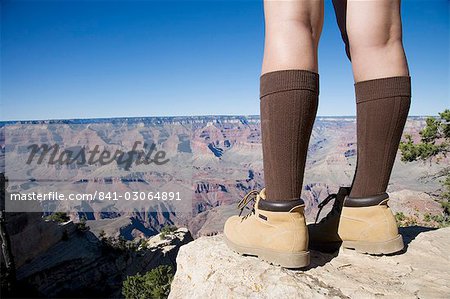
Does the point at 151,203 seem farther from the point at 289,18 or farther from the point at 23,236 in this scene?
the point at 289,18

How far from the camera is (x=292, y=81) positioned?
1.02 metres

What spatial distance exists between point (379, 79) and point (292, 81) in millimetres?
393

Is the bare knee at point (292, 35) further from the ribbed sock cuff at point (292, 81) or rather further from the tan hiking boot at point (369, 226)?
the tan hiking boot at point (369, 226)

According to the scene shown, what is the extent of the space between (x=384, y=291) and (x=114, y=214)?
10633 cm

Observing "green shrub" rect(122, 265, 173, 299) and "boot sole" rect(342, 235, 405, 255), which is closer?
"boot sole" rect(342, 235, 405, 255)

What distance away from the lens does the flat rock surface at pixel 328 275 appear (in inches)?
37.4

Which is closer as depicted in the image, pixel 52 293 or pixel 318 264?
pixel 318 264

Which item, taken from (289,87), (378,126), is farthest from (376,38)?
(289,87)

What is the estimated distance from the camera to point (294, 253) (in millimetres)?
1082

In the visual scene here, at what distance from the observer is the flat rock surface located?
950mm

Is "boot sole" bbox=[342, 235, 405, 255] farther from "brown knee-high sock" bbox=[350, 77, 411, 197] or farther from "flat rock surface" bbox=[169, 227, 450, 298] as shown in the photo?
"brown knee-high sock" bbox=[350, 77, 411, 197]

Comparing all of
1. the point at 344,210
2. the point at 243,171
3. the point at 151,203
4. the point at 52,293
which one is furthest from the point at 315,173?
the point at 344,210

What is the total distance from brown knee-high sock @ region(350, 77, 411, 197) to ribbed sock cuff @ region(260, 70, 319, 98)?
0.27 m

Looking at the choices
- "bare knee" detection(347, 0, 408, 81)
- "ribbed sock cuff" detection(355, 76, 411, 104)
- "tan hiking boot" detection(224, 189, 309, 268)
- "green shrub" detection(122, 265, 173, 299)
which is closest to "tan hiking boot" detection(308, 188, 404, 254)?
"tan hiking boot" detection(224, 189, 309, 268)
